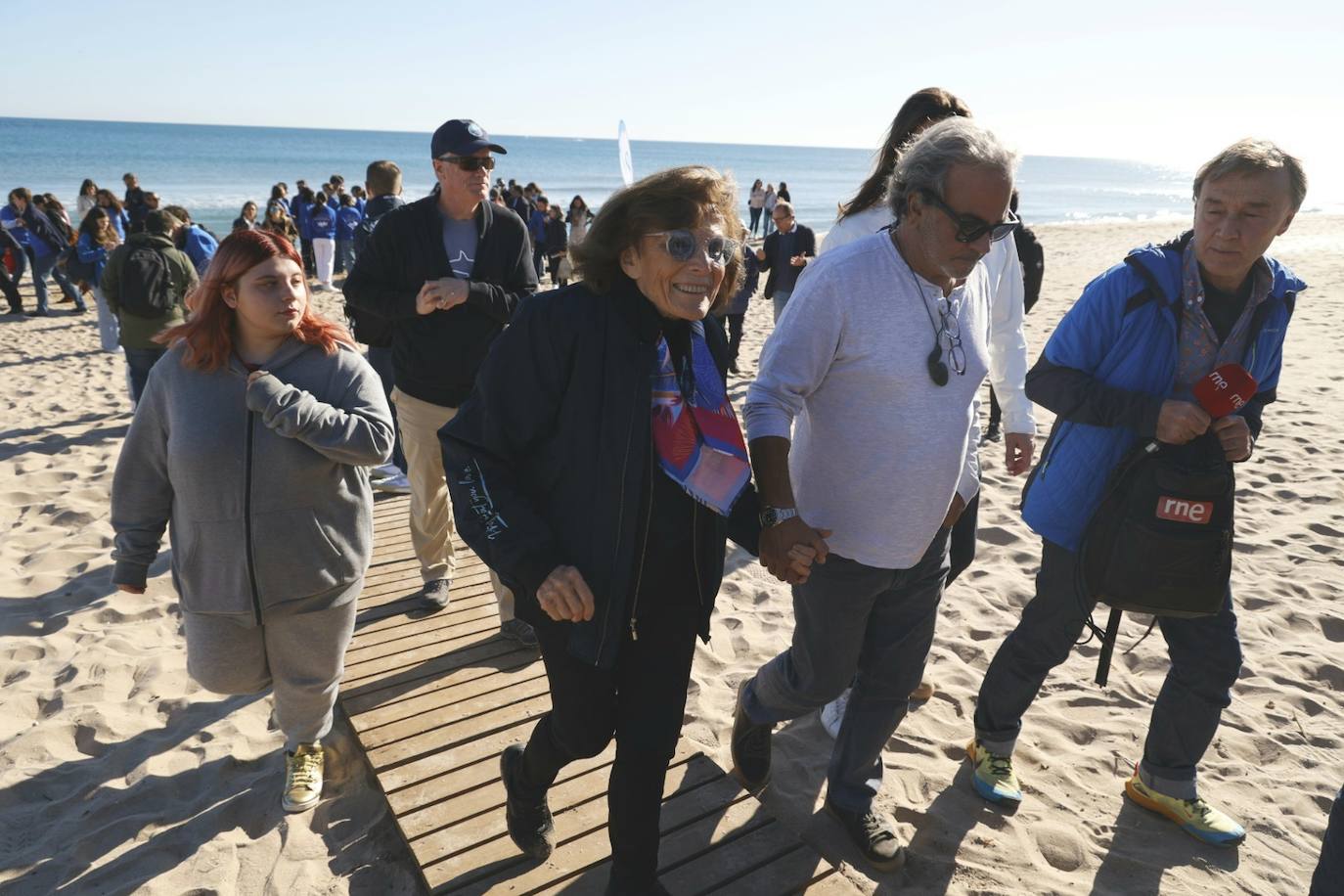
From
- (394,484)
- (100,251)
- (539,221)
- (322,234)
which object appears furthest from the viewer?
(539,221)

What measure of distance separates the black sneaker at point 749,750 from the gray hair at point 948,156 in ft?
5.57

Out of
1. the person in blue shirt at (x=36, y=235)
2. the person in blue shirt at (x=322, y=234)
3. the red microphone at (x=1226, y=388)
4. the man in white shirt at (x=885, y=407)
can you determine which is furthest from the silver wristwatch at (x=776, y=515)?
the person in blue shirt at (x=322, y=234)

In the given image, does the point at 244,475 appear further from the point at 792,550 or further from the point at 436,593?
the point at 436,593

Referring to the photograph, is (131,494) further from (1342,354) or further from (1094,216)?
(1094,216)

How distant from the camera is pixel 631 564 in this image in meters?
1.83

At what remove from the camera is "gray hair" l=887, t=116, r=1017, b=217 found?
1.97m

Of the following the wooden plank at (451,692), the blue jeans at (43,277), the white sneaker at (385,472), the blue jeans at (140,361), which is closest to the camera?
the wooden plank at (451,692)

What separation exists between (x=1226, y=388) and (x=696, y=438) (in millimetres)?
1493

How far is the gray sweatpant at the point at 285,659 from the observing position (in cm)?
254

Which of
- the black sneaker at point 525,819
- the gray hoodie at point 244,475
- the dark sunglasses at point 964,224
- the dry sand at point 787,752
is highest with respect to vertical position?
the dark sunglasses at point 964,224

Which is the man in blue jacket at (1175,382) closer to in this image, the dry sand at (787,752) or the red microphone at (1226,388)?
the red microphone at (1226,388)

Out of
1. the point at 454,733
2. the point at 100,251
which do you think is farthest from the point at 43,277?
the point at 454,733

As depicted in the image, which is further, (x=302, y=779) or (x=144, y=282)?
(x=144, y=282)

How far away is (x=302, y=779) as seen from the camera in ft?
9.23
